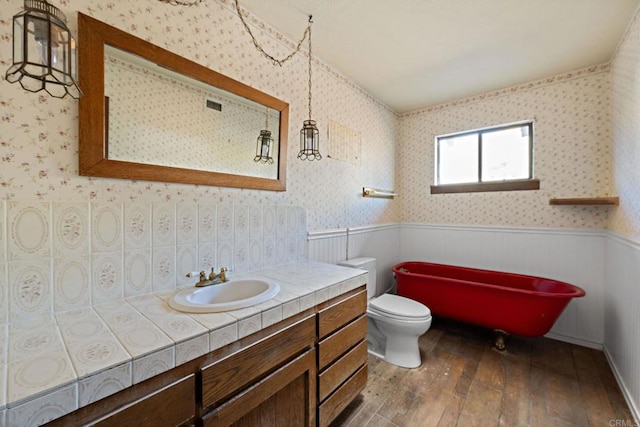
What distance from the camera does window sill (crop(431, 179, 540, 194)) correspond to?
8.63 ft

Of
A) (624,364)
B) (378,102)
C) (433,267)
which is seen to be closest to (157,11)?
(378,102)

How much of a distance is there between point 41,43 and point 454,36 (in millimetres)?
2266

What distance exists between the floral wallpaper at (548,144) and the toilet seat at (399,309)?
1372mm

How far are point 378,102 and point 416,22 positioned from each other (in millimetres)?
1298

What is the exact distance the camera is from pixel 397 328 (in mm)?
2020

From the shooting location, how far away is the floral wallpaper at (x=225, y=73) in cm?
96

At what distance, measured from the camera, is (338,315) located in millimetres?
1416

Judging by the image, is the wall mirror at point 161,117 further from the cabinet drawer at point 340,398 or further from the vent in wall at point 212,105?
the cabinet drawer at point 340,398

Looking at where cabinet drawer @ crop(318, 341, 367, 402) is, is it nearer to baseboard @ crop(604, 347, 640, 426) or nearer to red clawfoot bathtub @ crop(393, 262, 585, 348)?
red clawfoot bathtub @ crop(393, 262, 585, 348)

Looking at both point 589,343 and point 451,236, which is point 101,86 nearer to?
point 451,236

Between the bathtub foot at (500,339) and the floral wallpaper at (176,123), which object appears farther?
the bathtub foot at (500,339)

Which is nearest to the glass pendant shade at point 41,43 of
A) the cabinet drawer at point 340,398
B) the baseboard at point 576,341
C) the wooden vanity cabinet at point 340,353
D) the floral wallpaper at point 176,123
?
the floral wallpaper at point 176,123

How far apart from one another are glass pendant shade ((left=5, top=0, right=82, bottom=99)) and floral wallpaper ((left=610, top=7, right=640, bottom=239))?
287 centimetres

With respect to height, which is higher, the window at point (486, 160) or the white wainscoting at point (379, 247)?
the window at point (486, 160)
